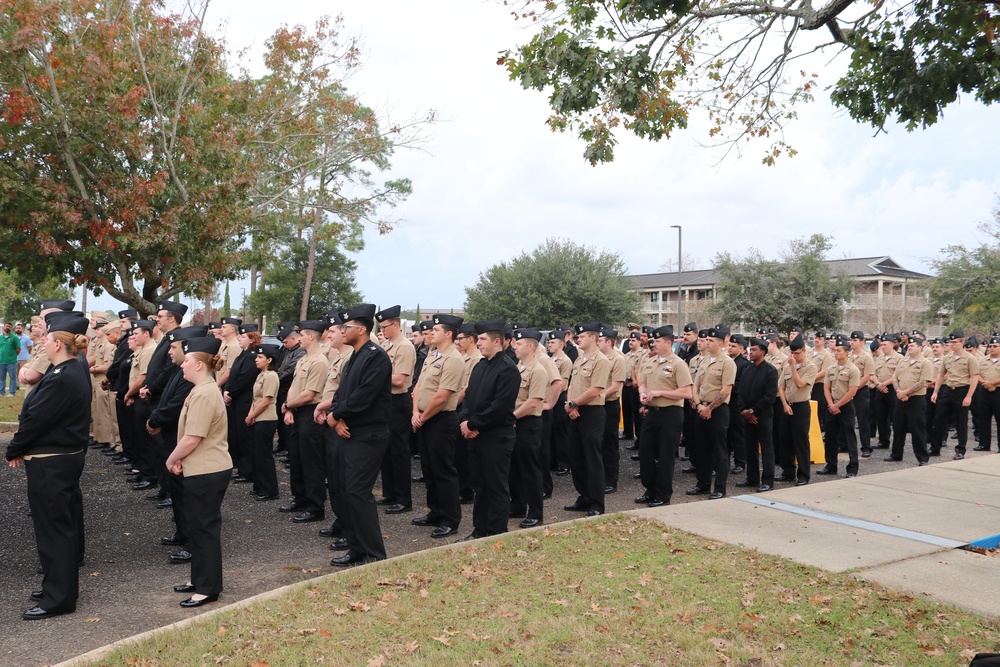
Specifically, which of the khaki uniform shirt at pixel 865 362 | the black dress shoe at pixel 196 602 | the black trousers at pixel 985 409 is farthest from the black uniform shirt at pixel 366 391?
A: the black trousers at pixel 985 409

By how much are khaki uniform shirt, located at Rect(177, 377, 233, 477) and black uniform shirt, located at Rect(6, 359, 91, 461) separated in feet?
2.33

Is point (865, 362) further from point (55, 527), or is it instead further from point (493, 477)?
point (55, 527)

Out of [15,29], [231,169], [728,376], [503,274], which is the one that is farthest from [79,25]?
[503,274]

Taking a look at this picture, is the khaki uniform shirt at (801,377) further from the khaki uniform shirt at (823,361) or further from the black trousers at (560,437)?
the black trousers at (560,437)

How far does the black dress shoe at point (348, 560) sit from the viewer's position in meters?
6.49

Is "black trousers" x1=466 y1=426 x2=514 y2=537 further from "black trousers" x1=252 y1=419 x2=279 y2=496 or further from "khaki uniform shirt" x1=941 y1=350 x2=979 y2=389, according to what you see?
"khaki uniform shirt" x1=941 y1=350 x2=979 y2=389

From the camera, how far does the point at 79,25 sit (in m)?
13.5

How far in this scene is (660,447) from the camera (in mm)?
8859

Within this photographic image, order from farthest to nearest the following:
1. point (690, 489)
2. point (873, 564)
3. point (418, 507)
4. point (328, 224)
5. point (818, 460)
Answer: point (328, 224) → point (818, 460) → point (690, 489) → point (418, 507) → point (873, 564)

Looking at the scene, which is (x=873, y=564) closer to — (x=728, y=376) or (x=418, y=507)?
(x=728, y=376)

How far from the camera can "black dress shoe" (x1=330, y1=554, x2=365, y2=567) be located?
21.3ft

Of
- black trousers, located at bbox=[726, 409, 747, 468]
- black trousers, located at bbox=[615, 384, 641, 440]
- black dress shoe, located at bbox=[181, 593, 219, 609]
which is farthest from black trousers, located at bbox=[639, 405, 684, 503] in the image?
black trousers, located at bbox=[615, 384, 641, 440]

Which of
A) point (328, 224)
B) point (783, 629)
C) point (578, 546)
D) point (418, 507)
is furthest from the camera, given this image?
point (328, 224)

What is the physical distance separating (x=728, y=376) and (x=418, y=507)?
13.1 ft
